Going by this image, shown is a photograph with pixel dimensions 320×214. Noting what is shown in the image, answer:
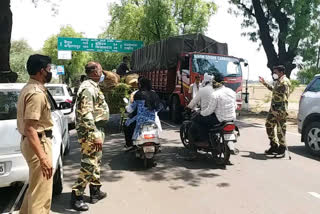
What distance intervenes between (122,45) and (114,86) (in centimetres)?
2342

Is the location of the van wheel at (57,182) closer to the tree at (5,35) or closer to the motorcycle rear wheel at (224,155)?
the motorcycle rear wheel at (224,155)

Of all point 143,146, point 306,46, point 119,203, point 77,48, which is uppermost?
point 77,48

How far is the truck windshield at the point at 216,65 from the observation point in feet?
37.7

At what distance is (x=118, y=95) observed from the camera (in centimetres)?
916

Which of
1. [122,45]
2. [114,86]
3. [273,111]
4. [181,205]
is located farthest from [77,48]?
[181,205]

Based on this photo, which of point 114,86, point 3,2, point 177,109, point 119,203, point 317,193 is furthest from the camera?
point 177,109

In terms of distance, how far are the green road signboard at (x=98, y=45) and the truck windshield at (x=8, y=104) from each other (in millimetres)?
27178

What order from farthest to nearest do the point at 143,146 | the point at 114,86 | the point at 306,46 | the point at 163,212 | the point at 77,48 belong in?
the point at 77,48, the point at 306,46, the point at 114,86, the point at 143,146, the point at 163,212

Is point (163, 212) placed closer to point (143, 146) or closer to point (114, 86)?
point (143, 146)

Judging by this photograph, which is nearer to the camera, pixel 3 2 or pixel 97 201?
pixel 97 201

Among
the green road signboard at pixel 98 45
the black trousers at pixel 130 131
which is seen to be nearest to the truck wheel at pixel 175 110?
the black trousers at pixel 130 131

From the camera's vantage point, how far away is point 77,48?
31516mm

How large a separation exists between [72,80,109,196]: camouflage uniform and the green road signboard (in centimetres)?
2802

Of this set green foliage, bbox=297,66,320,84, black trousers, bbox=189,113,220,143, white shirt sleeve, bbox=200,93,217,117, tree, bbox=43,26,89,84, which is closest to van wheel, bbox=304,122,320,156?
black trousers, bbox=189,113,220,143
